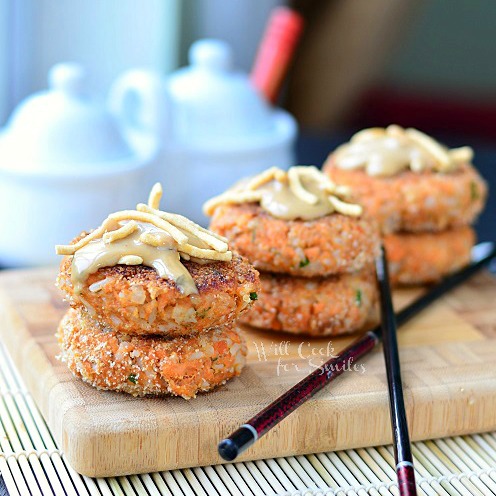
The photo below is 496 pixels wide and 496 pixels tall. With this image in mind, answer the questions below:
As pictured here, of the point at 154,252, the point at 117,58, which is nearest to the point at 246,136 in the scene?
the point at 154,252

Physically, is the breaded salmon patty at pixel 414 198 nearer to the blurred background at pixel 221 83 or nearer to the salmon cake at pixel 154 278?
the blurred background at pixel 221 83

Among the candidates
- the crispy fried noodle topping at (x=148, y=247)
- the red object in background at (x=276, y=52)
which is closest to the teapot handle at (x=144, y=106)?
the red object in background at (x=276, y=52)

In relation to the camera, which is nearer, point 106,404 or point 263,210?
point 106,404

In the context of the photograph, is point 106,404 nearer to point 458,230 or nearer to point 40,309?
point 40,309

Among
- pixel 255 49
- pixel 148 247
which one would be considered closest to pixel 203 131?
pixel 148 247

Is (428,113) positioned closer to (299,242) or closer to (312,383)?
(299,242)

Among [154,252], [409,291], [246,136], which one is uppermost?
[154,252]

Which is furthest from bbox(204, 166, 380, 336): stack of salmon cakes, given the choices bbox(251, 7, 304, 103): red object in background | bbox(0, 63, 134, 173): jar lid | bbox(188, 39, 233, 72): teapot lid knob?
bbox(251, 7, 304, 103): red object in background
